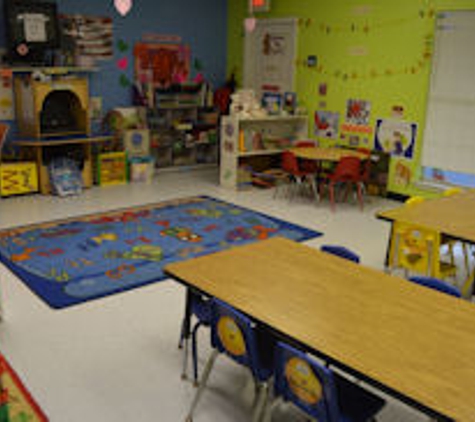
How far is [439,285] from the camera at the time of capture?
282 centimetres

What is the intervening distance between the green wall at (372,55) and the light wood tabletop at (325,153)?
552 millimetres

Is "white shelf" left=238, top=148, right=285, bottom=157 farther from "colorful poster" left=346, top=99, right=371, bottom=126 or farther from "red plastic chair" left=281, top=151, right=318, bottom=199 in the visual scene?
"colorful poster" left=346, top=99, right=371, bottom=126

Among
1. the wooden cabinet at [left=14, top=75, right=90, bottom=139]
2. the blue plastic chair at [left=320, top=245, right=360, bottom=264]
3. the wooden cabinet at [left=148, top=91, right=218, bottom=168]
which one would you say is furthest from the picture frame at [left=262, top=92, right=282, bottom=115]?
the blue plastic chair at [left=320, top=245, right=360, bottom=264]

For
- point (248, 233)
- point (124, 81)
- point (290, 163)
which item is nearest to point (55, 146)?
point (124, 81)

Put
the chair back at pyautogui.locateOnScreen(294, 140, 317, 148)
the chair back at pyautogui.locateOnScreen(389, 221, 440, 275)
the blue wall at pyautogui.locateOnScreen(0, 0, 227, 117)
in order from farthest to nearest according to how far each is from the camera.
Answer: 1. the blue wall at pyautogui.locateOnScreen(0, 0, 227, 117)
2. the chair back at pyautogui.locateOnScreen(294, 140, 317, 148)
3. the chair back at pyautogui.locateOnScreen(389, 221, 440, 275)

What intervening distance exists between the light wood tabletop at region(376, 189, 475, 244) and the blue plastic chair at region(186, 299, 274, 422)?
162cm

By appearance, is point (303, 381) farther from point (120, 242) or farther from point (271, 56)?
point (271, 56)

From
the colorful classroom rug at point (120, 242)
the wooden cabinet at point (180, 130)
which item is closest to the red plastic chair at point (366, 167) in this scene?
the colorful classroom rug at point (120, 242)

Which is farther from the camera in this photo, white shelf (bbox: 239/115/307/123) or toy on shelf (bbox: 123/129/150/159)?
toy on shelf (bbox: 123/129/150/159)

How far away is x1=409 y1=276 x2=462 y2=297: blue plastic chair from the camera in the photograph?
9.07 feet

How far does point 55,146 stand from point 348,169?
→ 396cm

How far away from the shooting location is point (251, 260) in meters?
3.07

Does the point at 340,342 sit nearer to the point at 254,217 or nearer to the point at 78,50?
the point at 254,217

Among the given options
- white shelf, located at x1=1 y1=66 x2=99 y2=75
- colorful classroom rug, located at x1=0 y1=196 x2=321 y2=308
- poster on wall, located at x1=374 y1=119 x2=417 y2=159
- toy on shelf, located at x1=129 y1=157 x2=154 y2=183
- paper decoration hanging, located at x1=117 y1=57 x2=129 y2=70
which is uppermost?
paper decoration hanging, located at x1=117 y1=57 x2=129 y2=70
